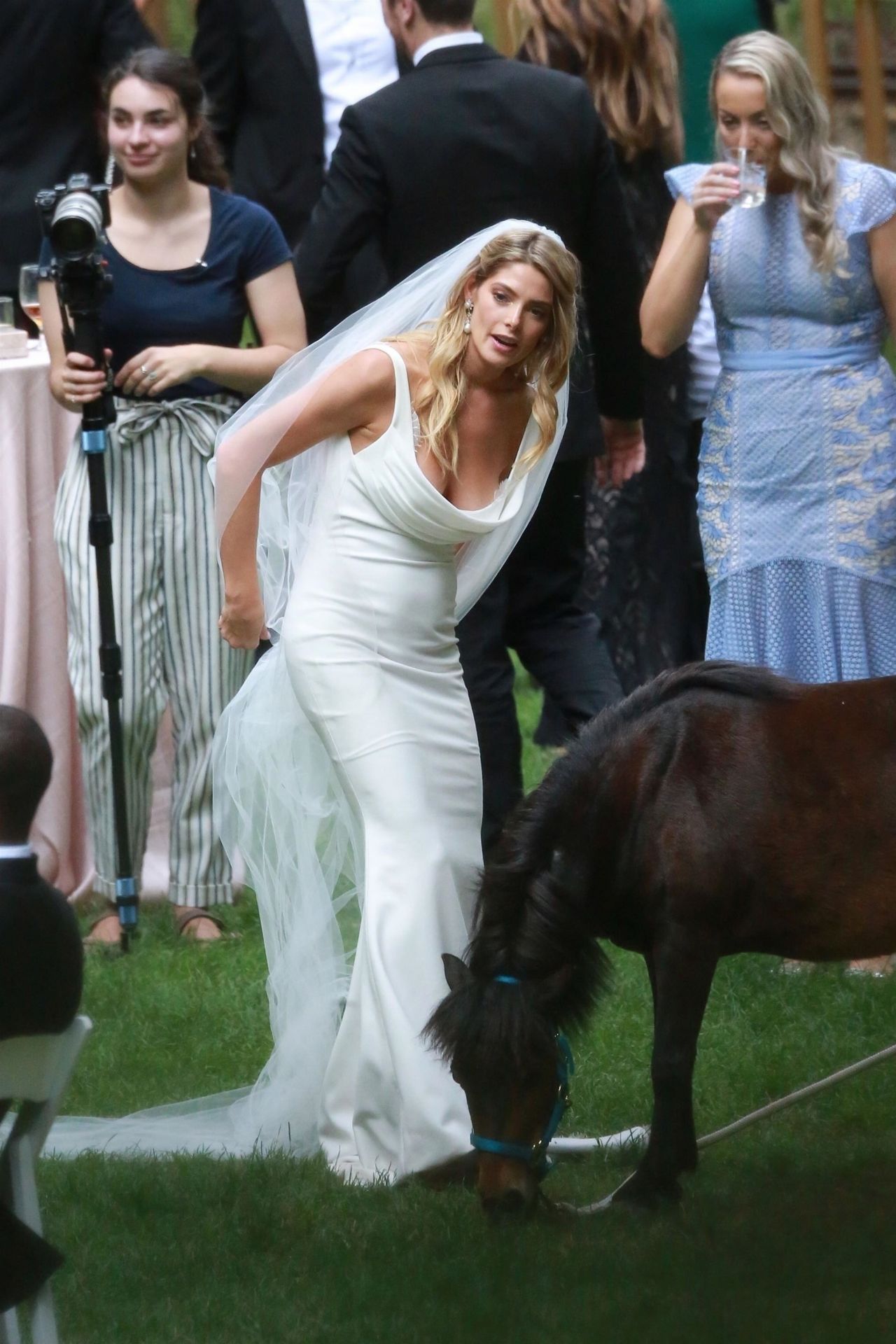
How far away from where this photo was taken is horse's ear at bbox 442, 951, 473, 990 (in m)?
3.98

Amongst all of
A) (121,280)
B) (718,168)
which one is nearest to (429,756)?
(718,168)

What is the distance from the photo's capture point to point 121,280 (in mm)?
6129

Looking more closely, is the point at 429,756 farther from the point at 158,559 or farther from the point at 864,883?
the point at 158,559

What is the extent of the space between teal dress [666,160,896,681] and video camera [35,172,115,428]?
1.56 meters

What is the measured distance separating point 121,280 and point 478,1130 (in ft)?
10.2

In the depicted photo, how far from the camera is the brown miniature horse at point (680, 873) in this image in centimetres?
396

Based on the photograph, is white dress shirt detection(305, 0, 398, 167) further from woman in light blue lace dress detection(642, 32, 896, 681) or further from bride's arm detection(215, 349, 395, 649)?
bride's arm detection(215, 349, 395, 649)

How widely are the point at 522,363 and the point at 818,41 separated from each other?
685 cm

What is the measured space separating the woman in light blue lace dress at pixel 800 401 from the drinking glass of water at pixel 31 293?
1.80 m

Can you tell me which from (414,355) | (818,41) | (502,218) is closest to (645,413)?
(502,218)

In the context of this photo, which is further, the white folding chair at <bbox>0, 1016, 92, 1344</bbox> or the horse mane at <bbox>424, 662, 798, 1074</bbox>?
the horse mane at <bbox>424, 662, 798, 1074</bbox>

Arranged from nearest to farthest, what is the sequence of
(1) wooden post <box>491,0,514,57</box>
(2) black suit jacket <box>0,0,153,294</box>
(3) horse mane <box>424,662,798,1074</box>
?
1. (3) horse mane <box>424,662,798,1074</box>
2. (2) black suit jacket <box>0,0,153,294</box>
3. (1) wooden post <box>491,0,514,57</box>

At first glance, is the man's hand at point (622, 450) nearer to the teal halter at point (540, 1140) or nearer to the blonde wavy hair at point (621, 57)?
the blonde wavy hair at point (621, 57)

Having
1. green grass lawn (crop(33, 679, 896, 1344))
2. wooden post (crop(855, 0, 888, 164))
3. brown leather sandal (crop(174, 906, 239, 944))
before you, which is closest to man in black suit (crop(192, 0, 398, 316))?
brown leather sandal (crop(174, 906, 239, 944))
